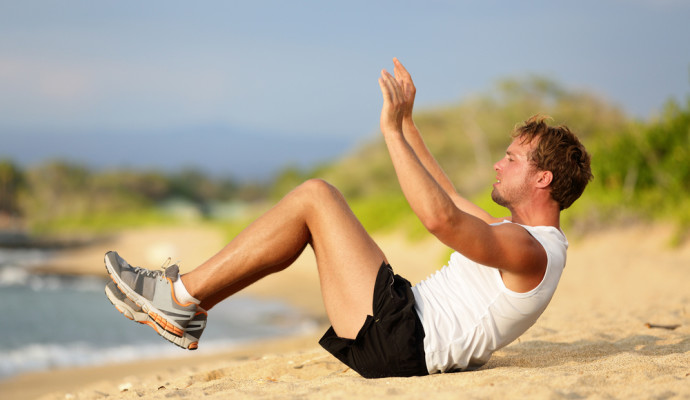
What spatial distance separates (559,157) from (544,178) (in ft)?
0.34

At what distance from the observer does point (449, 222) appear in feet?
7.46

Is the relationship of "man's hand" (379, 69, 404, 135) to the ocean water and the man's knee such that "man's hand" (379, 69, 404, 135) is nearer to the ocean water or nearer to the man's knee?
the man's knee

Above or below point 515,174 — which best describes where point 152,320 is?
below

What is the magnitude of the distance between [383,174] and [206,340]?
17462 mm

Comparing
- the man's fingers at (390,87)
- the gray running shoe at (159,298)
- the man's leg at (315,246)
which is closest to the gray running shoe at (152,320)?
the gray running shoe at (159,298)

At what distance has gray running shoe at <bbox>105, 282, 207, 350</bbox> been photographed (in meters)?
2.83

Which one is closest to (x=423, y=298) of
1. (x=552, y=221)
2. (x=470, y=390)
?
(x=470, y=390)

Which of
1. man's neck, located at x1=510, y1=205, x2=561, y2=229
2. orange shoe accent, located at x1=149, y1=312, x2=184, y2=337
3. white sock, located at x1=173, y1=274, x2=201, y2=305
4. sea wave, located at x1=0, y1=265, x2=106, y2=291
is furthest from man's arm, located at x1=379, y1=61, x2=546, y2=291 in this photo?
sea wave, located at x1=0, y1=265, x2=106, y2=291

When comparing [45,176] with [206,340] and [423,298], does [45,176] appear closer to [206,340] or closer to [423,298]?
[206,340]

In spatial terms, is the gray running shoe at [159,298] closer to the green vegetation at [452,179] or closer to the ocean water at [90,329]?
the green vegetation at [452,179]

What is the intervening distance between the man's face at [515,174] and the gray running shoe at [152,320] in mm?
1402

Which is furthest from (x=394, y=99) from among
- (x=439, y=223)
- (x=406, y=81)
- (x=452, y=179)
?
(x=452, y=179)

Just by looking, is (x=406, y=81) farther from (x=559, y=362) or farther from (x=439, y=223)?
(x=559, y=362)

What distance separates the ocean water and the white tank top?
5.16 metres
